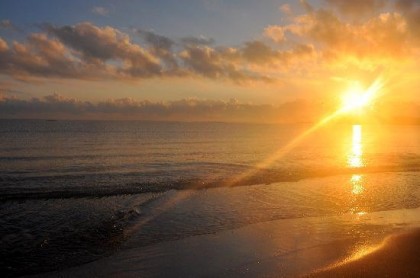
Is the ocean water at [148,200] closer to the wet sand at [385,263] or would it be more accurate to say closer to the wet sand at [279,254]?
the wet sand at [279,254]

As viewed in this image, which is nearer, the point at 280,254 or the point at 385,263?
the point at 385,263

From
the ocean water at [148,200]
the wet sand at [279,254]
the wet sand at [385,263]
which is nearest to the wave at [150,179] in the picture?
the ocean water at [148,200]

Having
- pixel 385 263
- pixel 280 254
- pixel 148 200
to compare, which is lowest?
pixel 148 200

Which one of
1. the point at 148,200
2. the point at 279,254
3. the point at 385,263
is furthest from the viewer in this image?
the point at 148,200

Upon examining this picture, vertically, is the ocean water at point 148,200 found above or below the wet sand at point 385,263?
below

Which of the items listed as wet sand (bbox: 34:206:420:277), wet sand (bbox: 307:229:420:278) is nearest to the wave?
wet sand (bbox: 34:206:420:277)

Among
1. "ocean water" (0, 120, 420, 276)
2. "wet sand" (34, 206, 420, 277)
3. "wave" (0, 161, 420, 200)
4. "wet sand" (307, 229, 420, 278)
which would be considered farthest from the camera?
"wave" (0, 161, 420, 200)

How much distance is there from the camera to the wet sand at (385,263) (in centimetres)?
1011

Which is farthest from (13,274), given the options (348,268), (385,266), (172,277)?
(385,266)

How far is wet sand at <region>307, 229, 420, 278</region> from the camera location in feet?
33.2

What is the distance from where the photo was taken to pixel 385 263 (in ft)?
36.0

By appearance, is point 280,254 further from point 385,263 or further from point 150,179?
point 150,179

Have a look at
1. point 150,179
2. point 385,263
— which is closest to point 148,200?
point 150,179

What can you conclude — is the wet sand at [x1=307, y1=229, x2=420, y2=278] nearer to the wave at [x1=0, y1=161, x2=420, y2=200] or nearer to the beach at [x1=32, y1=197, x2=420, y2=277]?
the beach at [x1=32, y1=197, x2=420, y2=277]
